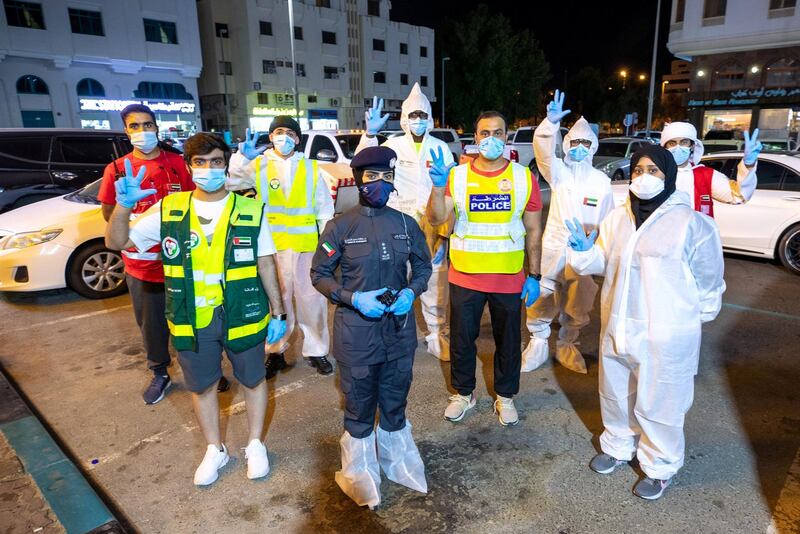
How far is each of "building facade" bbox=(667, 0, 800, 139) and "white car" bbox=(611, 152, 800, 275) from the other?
68.2 ft

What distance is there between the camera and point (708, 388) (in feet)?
13.3

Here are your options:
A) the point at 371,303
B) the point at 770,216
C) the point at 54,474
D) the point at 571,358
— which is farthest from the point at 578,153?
the point at 770,216

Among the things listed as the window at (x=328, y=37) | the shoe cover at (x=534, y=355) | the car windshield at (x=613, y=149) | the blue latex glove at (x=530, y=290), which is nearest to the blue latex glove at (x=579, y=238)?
the blue latex glove at (x=530, y=290)

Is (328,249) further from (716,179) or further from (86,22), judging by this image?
(86,22)

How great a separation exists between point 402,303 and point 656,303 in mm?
1232

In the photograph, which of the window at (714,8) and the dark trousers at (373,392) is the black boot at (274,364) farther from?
the window at (714,8)

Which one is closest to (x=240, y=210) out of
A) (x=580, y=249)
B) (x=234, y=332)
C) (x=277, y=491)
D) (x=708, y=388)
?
(x=234, y=332)

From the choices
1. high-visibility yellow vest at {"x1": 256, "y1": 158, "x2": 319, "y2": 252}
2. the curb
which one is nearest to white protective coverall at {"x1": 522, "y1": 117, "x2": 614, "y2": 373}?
high-visibility yellow vest at {"x1": 256, "y1": 158, "x2": 319, "y2": 252}

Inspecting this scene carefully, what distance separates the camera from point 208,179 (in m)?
2.71

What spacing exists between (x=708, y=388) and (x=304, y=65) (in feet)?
126

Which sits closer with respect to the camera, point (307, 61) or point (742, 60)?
point (742, 60)

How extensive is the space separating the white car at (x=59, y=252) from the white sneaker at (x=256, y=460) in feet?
14.4

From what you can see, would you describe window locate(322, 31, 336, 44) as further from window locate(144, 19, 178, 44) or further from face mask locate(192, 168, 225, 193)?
face mask locate(192, 168, 225, 193)

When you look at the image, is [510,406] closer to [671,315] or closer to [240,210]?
[671,315]
